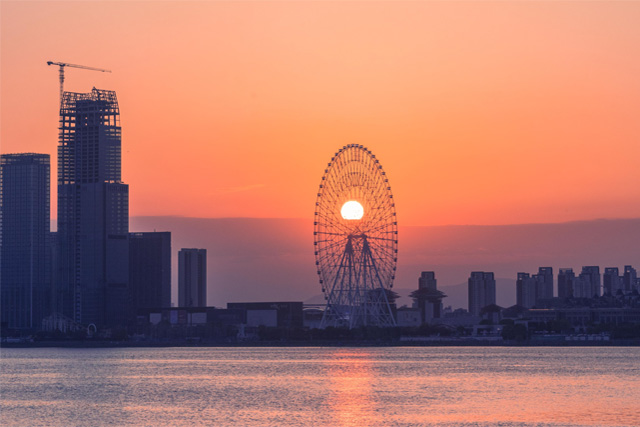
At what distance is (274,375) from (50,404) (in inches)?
1273

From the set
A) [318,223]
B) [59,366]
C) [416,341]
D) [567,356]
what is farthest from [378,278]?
[416,341]

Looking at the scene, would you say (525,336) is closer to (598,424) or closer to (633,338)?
(633,338)

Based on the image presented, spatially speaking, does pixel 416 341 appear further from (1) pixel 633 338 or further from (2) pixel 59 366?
(2) pixel 59 366

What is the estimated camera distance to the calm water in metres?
68.0

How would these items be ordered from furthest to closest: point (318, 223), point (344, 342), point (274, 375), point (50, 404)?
point (344, 342), point (318, 223), point (274, 375), point (50, 404)

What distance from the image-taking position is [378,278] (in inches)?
5359

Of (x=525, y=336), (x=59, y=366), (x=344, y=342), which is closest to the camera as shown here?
(x=59, y=366)

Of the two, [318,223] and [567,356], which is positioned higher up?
[318,223]

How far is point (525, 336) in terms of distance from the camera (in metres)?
191

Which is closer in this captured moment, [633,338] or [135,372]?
[135,372]

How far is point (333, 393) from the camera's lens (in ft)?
282

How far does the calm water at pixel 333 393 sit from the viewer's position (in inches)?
2677

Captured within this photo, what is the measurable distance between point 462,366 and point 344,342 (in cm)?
5855

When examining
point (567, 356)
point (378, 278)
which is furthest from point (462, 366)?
point (567, 356)
